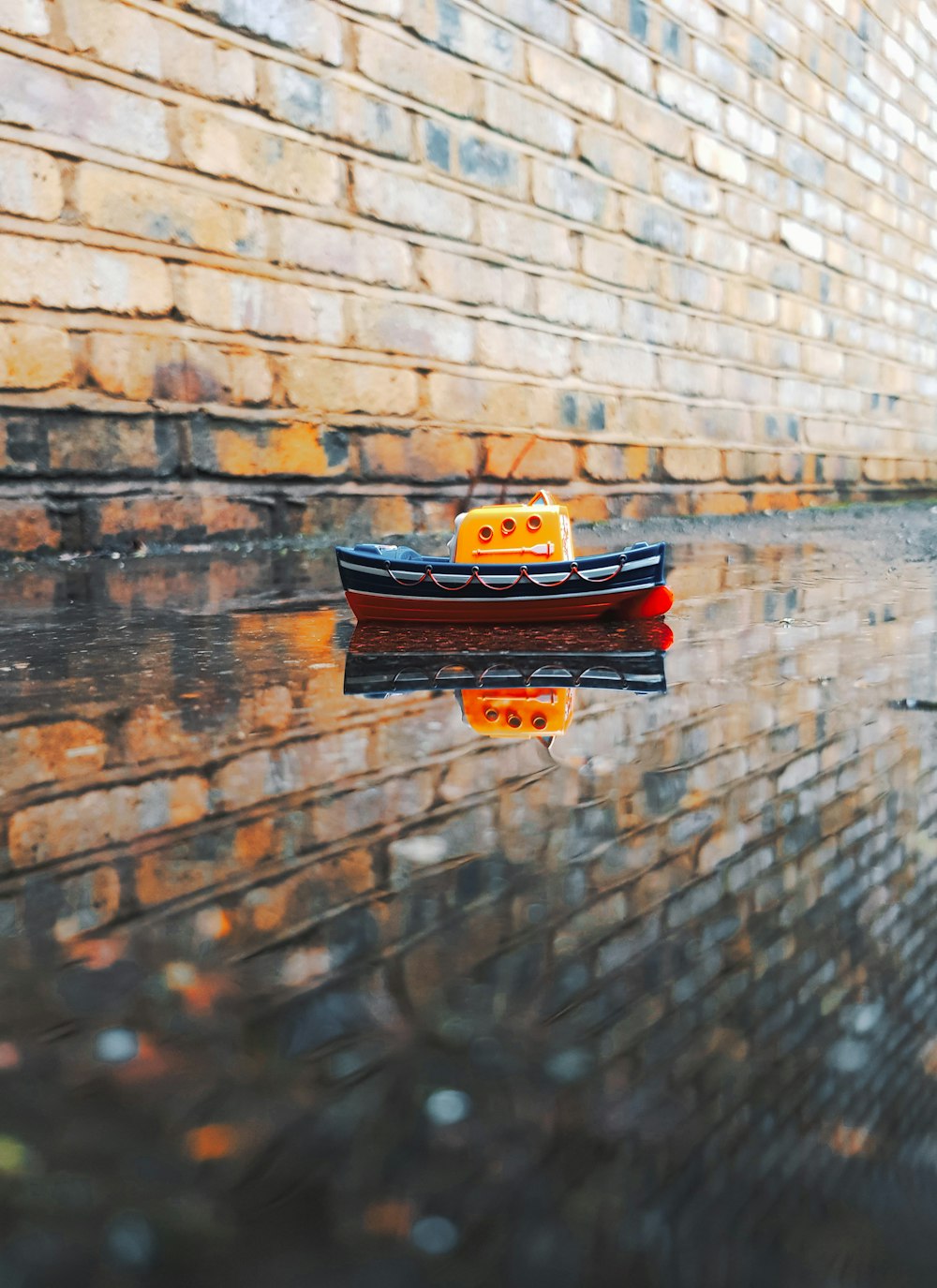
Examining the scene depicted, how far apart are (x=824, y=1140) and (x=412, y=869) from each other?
0.61m

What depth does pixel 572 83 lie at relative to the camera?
716cm

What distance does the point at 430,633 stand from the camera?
120 inches

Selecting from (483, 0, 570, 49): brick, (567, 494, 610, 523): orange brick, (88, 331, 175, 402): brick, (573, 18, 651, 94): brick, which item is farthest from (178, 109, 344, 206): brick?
(567, 494, 610, 523): orange brick

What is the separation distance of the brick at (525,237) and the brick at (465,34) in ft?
2.61

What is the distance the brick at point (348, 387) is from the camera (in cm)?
568

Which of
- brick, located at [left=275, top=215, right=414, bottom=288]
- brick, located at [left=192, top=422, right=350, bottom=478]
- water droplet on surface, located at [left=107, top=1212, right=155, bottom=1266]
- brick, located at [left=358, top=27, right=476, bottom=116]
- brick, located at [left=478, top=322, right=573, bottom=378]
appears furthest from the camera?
brick, located at [left=478, top=322, right=573, bottom=378]

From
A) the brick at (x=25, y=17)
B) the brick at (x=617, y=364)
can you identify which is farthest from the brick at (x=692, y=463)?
the brick at (x=25, y=17)

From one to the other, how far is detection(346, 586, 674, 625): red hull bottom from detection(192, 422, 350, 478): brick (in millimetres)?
2476

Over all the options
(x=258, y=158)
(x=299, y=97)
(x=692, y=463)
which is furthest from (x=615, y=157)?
(x=258, y=158)

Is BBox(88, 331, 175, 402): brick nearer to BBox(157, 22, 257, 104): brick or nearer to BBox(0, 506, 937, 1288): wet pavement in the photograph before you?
BBox(157, 22, 257, 104): brick

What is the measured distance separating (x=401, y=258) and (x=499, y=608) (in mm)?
3721

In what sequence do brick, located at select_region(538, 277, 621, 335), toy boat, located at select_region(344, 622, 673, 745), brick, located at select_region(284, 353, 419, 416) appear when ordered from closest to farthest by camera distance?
toy boat, located at select_region(344, 622, 673, 745) < brick, located at select_region(284, 353, 419, 416) < brick, located at select_region(538, 277, 621, 335)

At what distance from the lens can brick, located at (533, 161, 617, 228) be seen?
7.02m

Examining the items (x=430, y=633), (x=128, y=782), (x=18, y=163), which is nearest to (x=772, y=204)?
(x=18, y=163)
